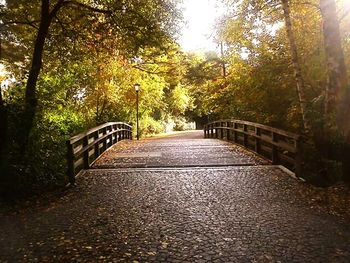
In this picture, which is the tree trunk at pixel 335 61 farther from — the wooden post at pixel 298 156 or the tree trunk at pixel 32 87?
the tree trunk at pixel 32 87

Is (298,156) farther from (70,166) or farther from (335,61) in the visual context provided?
(70,166)

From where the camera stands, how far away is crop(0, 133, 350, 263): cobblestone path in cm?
466

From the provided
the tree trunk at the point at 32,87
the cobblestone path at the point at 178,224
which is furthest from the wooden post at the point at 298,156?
the tree trunk at the point at 32,87

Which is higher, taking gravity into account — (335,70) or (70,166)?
(335,70)

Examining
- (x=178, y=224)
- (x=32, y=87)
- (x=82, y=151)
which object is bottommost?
(x=178, y=224)

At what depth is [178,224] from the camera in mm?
5691

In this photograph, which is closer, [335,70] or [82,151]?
[335,70]

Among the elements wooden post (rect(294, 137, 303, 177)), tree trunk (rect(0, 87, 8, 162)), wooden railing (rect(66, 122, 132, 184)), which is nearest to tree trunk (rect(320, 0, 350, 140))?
wooden post (rect(294, 137, 303, 177))

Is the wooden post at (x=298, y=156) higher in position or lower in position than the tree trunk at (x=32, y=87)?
lower

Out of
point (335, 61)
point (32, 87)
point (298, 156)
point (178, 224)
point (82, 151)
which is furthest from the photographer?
→ point (82, 151)

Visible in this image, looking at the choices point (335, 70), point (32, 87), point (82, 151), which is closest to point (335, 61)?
point (335, 70)

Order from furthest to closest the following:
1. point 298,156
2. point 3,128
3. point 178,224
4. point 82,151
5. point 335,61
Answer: point 82,151 → point 298,156 → point 335,61 → point 3,128 → point 178,224

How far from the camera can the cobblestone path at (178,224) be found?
4.66 meters

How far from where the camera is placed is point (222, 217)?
6.01 meters
